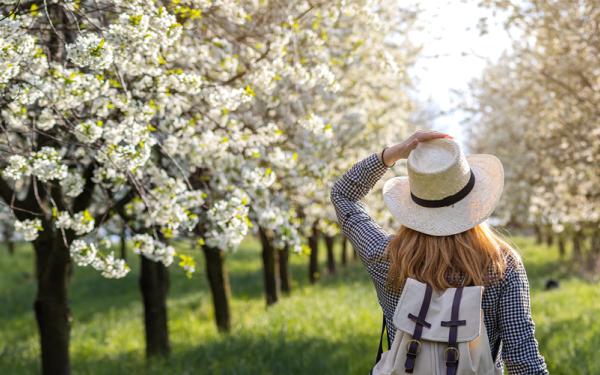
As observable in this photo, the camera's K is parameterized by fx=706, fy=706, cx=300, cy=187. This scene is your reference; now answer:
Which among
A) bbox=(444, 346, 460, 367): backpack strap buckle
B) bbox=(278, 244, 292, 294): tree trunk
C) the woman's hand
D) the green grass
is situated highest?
the woman's hand

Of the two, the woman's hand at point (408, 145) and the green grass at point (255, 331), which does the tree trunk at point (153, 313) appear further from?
the woman's hand at point (408, 145)

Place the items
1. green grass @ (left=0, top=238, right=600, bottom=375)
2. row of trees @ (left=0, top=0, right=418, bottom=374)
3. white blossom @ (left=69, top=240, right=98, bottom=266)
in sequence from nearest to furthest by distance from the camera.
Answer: row of trees @ (left=0, top=0, right=418, bottom=374), white blossom @ (left=69, top=240, right=98, bottom=266), green grass @ (left=0, top=238, right=600, bottom=375)

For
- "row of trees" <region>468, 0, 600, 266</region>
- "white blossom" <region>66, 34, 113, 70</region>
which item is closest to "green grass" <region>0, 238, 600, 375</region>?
"row of trees" <region>468, 0, 600, 266</region>

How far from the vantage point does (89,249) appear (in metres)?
5.46

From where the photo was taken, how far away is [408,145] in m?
3.10

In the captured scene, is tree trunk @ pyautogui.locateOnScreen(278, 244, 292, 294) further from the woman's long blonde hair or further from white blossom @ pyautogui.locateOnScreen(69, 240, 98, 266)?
the woman's long blonde hair

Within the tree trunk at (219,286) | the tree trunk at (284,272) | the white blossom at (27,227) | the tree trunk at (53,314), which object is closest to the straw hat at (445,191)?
the white blossom at (27,227)

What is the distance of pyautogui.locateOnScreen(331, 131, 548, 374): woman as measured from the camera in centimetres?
285

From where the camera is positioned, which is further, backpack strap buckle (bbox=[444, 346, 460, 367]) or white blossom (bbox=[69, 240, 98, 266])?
white blossom (bbox=[69, 240, 98, 266])

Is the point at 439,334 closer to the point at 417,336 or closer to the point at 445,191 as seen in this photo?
the point at 417,336

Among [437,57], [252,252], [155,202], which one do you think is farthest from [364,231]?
[252,252]

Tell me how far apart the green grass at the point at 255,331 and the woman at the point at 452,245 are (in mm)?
2568

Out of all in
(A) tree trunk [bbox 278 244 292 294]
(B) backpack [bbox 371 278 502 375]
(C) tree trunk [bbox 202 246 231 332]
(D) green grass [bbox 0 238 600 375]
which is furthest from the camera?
(A) tree trunk [bbox 278 244 292 294]

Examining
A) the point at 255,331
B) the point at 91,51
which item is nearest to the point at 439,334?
the point at 91,51
